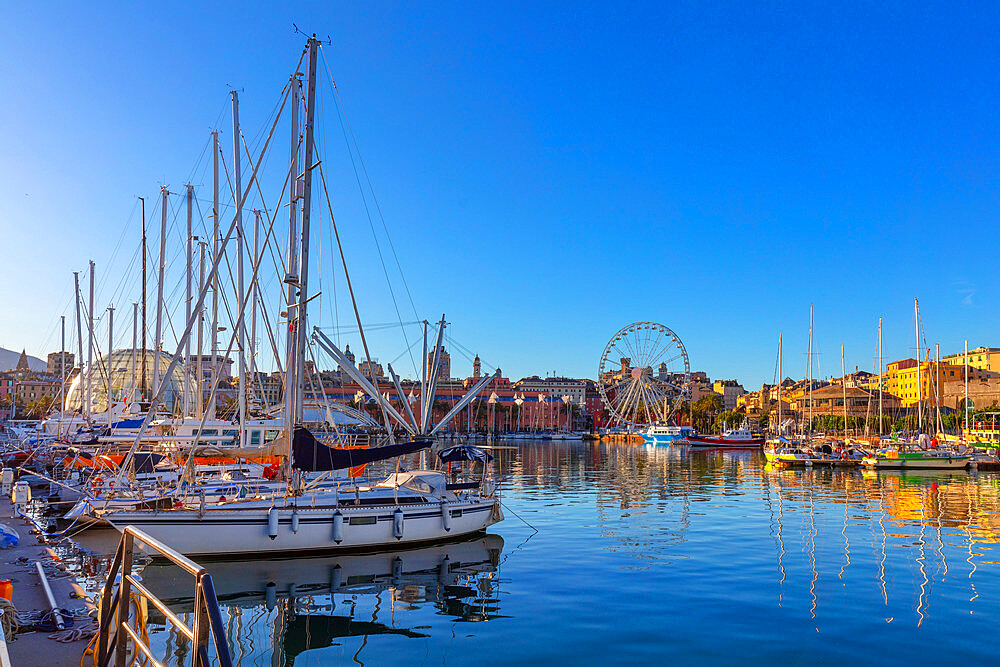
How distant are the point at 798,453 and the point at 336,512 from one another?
58179mm

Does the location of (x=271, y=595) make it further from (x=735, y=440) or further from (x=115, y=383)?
(x=735, y=440)

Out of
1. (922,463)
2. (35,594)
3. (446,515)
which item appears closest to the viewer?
(35,594)

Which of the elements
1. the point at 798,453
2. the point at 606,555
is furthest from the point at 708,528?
the point at 798,453

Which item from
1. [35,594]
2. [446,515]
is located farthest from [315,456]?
[35,594]

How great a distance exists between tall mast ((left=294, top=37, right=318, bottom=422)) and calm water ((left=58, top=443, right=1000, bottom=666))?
6.31 metres

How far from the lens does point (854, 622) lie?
16000 mm

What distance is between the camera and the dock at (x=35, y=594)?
33.8 feet

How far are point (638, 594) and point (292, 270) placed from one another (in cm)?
1495

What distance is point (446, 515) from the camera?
2620 centimetres

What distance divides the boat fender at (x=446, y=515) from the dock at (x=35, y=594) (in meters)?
12.0

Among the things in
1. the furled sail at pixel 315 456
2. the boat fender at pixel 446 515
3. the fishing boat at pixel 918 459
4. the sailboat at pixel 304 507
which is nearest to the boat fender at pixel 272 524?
the sailboat at pixel 304 507

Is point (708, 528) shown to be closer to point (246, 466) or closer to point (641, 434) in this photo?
point (246, 466)

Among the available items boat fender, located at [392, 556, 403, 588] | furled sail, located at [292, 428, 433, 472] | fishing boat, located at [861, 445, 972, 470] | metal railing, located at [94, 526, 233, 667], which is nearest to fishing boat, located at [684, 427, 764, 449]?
fishing boat, located at [861, 445, 972, 470]

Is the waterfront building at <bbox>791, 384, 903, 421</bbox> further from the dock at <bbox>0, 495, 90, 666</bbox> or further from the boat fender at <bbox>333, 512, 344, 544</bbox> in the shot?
the dock at <bbox>0, 495, 90, 666</bbox>
